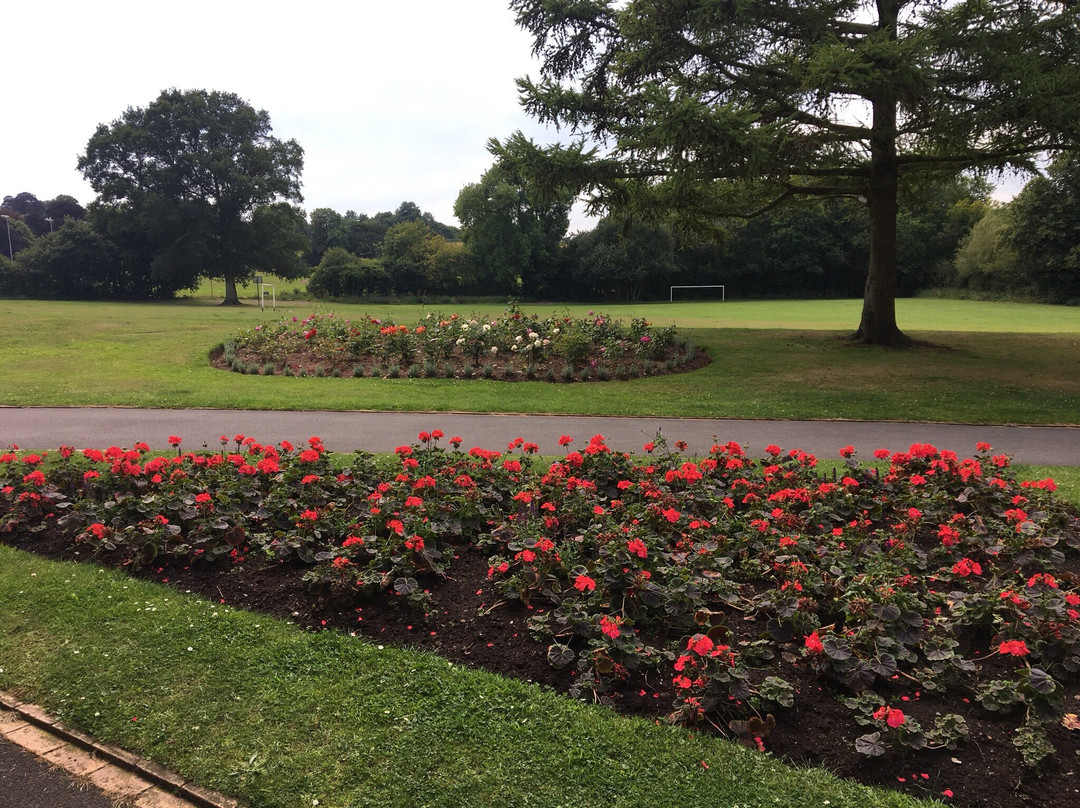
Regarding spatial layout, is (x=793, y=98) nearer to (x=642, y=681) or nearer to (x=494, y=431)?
(x=494, y=431)

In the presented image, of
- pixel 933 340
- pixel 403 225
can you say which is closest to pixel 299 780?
pixel 933 340

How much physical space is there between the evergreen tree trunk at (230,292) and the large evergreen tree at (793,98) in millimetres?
32033

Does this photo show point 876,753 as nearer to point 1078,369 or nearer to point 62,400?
point 62,400

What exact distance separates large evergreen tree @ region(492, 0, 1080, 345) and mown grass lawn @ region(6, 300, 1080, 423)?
118 inches

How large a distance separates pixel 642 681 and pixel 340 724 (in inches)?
54.9

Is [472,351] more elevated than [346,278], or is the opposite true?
[346,278]

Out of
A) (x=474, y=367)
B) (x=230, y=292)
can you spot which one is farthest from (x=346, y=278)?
(x=474, y=367)

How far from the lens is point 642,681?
337cm

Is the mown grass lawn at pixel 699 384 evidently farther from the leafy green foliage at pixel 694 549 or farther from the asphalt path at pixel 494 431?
the leafy green foliage at pixel 694 549

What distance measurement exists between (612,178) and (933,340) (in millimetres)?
10060

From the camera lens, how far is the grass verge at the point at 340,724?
270cm

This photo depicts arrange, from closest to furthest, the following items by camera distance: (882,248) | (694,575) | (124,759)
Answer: (124,759), (694,575), (882,248)

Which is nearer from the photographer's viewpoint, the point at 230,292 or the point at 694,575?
the point at 694,575

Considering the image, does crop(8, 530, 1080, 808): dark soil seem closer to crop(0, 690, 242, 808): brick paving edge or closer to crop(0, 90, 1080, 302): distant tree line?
crop(0, 690, 242, 808): brick paving edge
